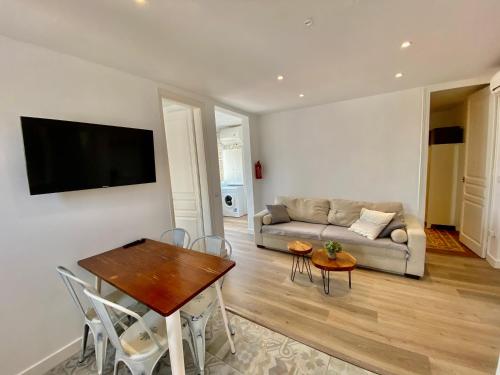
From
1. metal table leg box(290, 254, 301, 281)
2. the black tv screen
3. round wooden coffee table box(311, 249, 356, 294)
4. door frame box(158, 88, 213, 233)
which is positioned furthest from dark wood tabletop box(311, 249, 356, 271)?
the black tv screen

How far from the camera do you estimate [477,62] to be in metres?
2.38

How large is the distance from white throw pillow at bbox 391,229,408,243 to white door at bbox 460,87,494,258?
1.35 m

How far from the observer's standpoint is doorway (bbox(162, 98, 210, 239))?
3230 millimetres

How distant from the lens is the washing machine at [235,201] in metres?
6.35

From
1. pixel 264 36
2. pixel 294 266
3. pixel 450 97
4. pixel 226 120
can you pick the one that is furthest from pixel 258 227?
pixel 450 97

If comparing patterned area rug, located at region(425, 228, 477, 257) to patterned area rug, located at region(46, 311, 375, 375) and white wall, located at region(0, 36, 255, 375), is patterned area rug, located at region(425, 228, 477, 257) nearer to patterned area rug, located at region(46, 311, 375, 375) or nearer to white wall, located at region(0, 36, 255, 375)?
patterned area rug, located at region(46, 311, 375, 375)

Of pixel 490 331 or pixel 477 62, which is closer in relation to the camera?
pixel 490 331

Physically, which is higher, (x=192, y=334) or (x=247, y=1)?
(x=247, y=1)

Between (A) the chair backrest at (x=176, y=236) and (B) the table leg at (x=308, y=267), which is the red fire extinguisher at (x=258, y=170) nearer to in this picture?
(B) the table leg at (x=308, y=267)

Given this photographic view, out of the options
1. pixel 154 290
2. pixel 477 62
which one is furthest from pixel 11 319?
pixel 477 62

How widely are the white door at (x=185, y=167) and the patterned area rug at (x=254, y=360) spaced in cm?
178

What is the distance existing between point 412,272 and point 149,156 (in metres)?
3.45

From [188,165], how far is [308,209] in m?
2.22

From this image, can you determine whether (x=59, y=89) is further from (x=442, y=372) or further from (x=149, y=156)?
(x=442, y=372)
